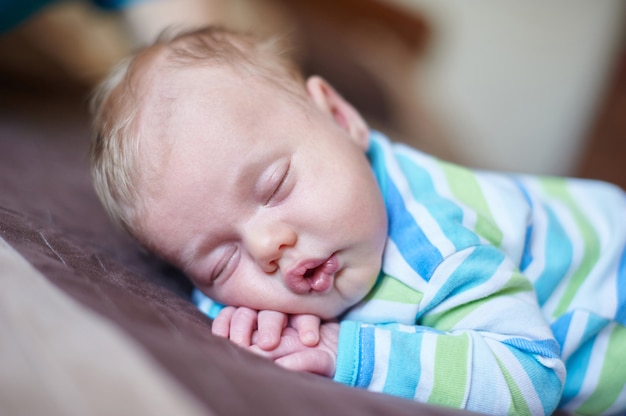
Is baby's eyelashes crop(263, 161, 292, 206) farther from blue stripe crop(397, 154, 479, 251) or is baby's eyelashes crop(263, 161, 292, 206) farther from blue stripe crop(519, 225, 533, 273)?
blue stripe crop(519, 225, 533, 273)

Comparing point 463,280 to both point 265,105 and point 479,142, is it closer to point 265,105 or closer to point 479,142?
point 265,105

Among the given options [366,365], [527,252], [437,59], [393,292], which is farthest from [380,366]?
[437,59]

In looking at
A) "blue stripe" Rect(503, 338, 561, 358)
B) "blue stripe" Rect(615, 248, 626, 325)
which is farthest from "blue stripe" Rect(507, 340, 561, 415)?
"blue stripe" Rect(615, 248, 626, 325)

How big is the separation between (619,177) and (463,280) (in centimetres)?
185

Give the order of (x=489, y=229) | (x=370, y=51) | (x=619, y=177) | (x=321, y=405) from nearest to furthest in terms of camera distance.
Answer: (x=321, y=405) → (x=489, y=229) → (x=370, y=51) → (x=619, y=177)

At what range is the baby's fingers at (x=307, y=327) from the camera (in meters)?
0.74

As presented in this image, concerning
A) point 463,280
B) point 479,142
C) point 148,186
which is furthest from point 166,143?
point 479,142

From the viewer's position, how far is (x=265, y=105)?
A: 32.8 inches

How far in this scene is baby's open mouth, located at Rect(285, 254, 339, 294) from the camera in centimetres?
75

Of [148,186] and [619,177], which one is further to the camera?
[619,177]

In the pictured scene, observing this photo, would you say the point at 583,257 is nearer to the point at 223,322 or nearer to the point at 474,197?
the point at 474,197

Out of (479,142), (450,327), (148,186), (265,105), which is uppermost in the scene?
(265,105)

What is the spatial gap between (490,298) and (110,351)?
1.60 ft

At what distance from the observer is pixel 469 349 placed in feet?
2.36
